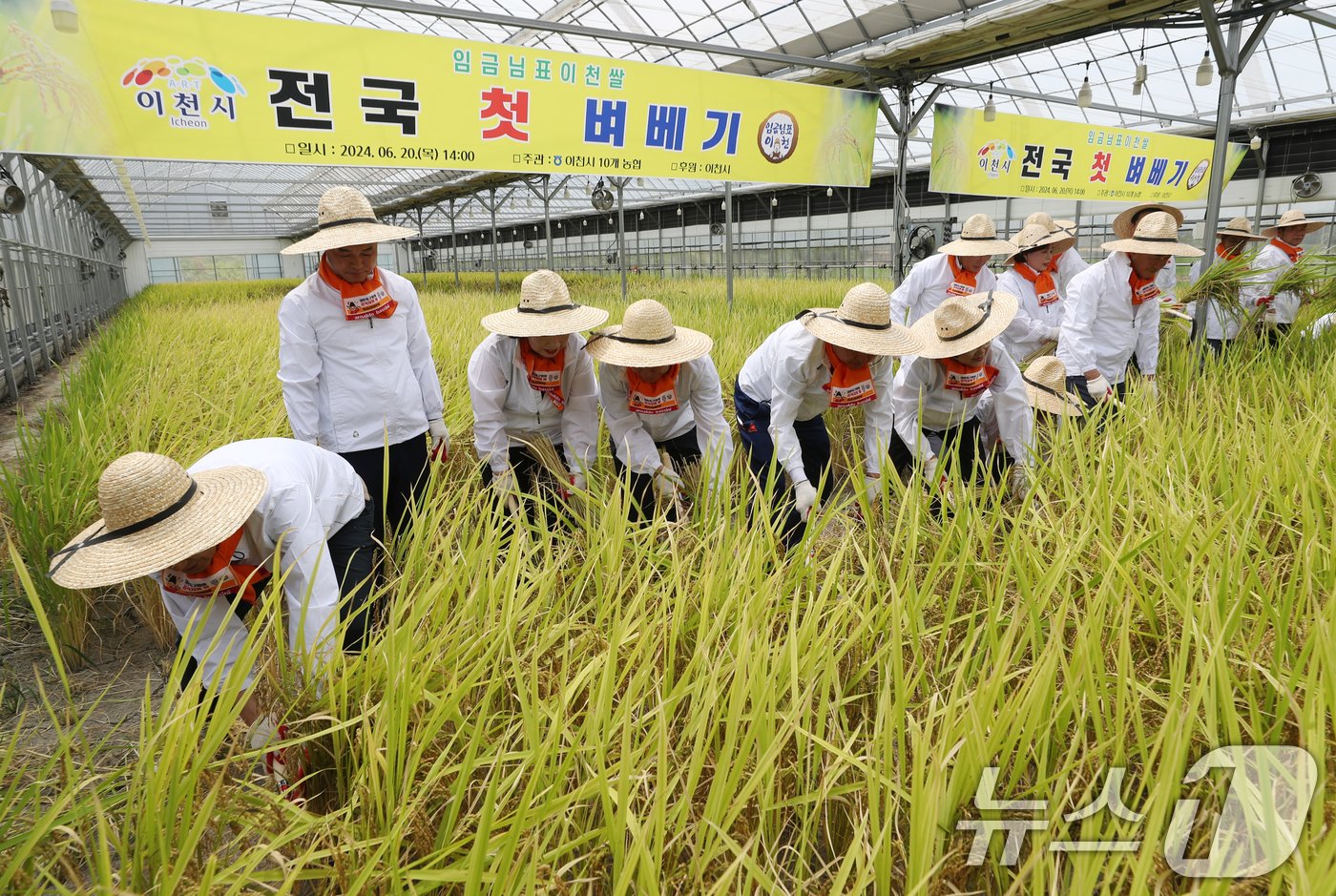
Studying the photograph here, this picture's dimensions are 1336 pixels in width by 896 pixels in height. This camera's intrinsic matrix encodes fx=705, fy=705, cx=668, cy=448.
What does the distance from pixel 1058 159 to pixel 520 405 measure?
6263 mm

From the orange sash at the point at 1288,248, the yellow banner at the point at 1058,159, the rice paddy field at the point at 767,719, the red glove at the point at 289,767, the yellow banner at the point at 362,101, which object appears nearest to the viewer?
the rice paddy field at the point at 767,719

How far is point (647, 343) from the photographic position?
83.1 inches

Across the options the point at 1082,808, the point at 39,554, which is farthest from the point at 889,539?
the point at 39,554

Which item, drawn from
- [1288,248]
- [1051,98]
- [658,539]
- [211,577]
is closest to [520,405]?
[658,539]

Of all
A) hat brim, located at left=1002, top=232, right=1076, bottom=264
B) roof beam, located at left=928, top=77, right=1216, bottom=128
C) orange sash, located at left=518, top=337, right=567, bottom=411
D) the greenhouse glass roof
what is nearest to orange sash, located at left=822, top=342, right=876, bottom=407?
orange sash, located at left=518, top=337, right=567, bottom=411

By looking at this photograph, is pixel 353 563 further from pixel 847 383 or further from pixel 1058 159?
pixel 1058 159

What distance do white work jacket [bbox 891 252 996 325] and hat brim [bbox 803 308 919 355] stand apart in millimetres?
1549

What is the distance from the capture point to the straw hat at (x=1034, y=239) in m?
→ 3.30

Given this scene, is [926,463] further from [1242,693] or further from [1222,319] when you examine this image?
[1222,319]

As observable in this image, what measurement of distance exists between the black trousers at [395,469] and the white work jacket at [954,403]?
1.55 m

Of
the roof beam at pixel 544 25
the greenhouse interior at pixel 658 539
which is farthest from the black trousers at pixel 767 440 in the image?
the roof beam at pixel 544 25

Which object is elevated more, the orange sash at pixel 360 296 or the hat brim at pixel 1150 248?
the hat brim at pixel 1150 248

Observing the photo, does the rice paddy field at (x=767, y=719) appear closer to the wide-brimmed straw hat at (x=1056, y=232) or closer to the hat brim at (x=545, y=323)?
the hat brim at (x=545, y=323)

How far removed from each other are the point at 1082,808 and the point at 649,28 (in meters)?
8.80
